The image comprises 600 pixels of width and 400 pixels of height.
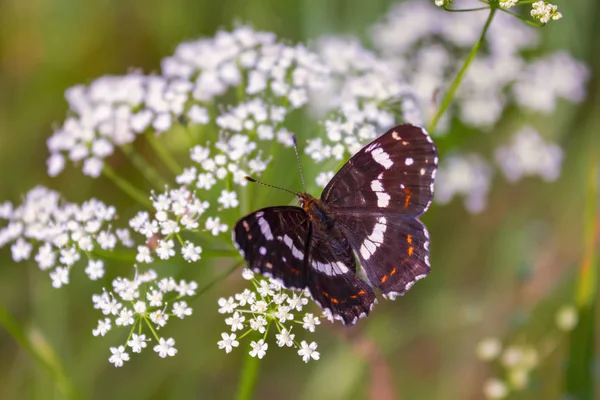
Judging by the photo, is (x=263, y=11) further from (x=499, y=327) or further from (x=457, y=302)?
(x=499, y=327)

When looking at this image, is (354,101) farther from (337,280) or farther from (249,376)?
(249,376)

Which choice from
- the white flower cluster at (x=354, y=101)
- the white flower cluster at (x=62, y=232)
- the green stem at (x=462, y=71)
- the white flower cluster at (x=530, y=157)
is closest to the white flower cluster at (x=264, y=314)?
the white flower cluster at (x=62, y=232)

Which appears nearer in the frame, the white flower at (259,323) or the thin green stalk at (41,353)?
the white flower at (259,323)

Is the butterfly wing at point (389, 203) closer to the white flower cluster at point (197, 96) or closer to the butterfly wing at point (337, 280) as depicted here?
the butterfly wing at point (337, 280)

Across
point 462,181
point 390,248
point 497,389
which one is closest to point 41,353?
point 390,248

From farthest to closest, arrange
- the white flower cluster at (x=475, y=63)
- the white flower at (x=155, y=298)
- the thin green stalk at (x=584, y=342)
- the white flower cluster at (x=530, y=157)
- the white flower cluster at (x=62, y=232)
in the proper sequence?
the white flower cluster at (x=530, y=157) < the white flower cluster at (x=475, y=63) < the thin green stalk at (x=584, y=342) < the white flower cluster at (x=62, y=232) < the white flower at (x=155, y=298)

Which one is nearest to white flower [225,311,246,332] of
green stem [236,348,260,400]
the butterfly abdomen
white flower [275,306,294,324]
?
white flower [275,306,294,324]

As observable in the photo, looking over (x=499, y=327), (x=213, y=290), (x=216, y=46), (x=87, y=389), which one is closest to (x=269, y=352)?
(x=213, y=290)

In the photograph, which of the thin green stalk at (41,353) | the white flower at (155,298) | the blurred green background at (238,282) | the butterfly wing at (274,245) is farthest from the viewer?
the blurred green background at (238,282)
